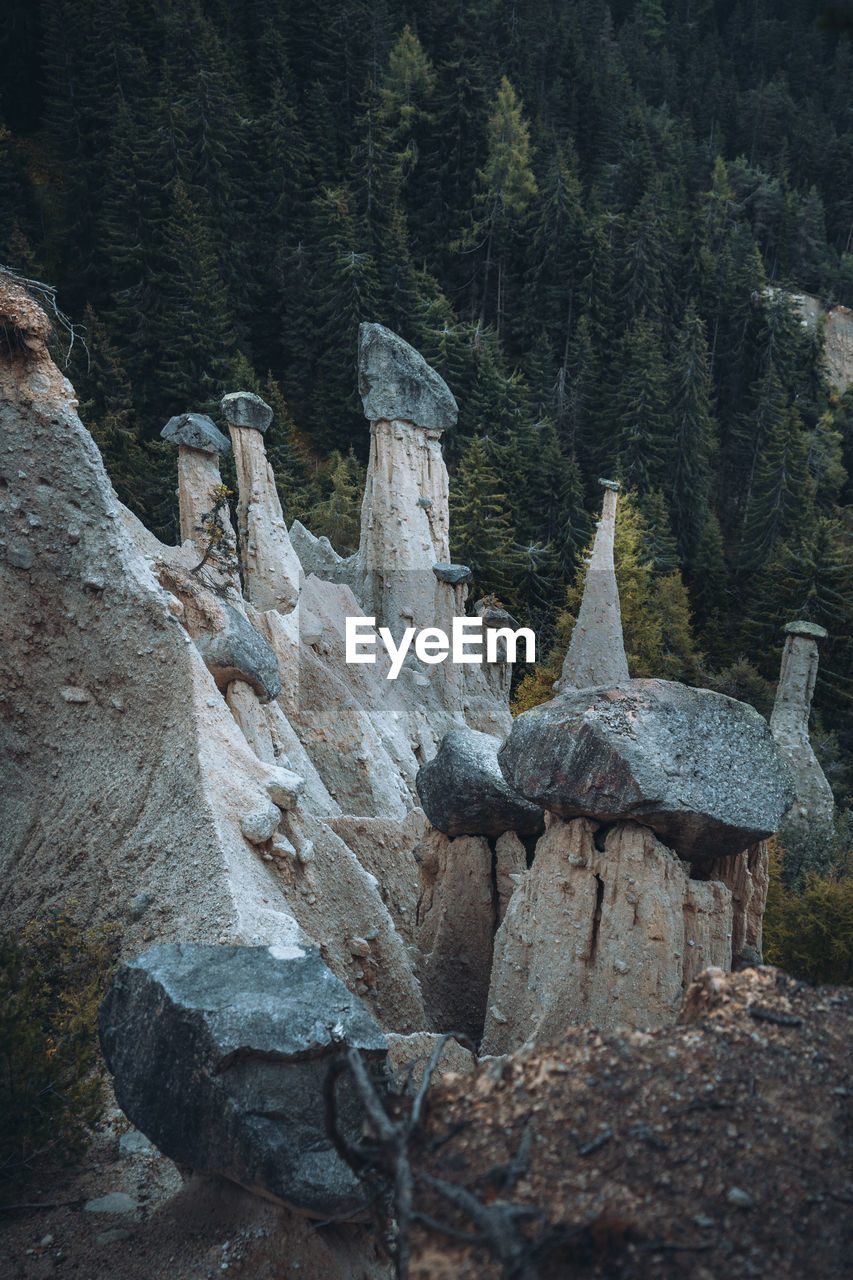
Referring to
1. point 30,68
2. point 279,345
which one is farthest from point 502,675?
point 30,68

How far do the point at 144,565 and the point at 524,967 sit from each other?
484cm

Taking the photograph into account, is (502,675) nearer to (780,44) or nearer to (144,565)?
(144,565)

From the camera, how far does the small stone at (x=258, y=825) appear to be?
25.6ft

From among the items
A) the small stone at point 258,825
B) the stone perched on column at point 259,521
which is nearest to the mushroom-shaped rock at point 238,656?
the small stone at point 258,825

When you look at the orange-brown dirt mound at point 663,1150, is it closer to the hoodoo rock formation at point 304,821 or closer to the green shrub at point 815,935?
the hoodoo rock formation at point 304,821

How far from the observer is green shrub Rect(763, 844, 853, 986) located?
13.9 meters

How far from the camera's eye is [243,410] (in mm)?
19234

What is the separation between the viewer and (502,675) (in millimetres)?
23969

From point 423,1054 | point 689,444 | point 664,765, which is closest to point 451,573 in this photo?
point 664,765

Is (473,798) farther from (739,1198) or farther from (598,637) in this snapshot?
(598,637)

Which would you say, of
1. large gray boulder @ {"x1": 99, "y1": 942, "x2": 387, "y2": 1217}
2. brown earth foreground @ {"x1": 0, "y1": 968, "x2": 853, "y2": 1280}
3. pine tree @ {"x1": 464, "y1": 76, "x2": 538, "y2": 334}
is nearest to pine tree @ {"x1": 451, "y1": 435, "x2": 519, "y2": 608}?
pine tree @ {"x1": 464, "y1": 76, "x2": 538, "y2": 334}

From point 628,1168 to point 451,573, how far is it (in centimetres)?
1813

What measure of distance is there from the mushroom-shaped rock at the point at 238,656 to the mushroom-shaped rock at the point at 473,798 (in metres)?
2.26

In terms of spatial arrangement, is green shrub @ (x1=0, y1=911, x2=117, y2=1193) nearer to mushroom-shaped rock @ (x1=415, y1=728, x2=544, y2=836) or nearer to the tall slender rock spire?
mushroom-shaped rock @ (x1=415, y1=728, x2=544, y2=836)
